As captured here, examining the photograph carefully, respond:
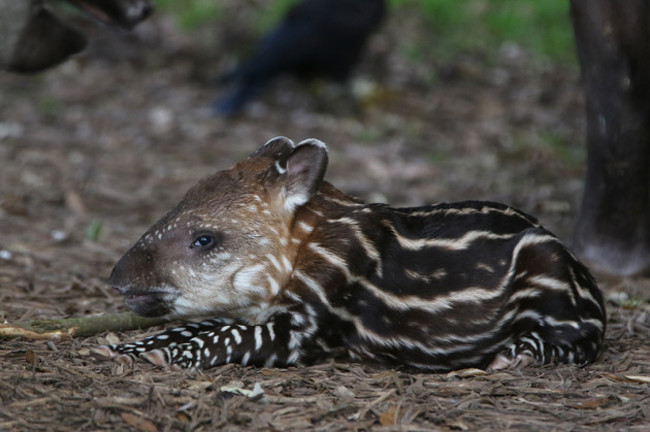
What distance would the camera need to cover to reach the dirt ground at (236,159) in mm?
3641

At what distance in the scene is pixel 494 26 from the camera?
Result: 1366cm

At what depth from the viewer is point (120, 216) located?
754 centimetres

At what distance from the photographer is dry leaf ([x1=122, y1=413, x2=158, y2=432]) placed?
11.1ft

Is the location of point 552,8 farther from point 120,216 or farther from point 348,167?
point 120,216

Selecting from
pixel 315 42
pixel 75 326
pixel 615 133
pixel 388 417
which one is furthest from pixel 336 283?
pixel 315 42

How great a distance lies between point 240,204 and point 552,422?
1602 mm

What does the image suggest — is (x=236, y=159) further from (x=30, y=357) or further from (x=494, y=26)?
(x=494, y=26)

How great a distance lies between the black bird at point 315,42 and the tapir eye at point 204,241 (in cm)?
736

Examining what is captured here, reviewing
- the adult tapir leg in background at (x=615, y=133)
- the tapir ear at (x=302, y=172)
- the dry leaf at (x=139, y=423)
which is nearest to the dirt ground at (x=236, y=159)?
the dry leaf at (x=139, y=423)

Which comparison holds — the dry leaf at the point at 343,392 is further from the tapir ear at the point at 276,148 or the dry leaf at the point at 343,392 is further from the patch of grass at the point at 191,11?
the patch of grass at the point at 191,11

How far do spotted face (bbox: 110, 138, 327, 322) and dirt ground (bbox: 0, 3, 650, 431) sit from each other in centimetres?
31

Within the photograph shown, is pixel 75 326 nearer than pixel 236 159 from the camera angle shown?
Yes

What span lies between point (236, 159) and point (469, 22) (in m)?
5.73

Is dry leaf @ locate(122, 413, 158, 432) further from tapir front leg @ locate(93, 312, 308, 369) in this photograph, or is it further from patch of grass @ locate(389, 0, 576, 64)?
patch of grass @ locate(389, 0, 576, 64)
